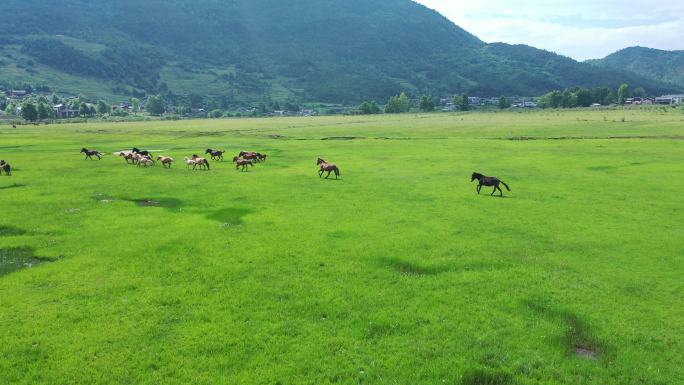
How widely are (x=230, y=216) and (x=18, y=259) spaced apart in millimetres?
10430

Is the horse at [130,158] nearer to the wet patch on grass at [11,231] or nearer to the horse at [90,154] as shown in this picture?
the horse at [90,154]

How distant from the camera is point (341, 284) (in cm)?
1709

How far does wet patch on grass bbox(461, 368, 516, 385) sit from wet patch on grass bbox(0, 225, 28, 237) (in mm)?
22924

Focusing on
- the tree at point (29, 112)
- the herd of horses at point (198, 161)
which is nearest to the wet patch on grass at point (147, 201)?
the herd of horses at point (198, 161)

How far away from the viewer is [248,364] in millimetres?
12375

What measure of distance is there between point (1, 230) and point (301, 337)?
772 inches

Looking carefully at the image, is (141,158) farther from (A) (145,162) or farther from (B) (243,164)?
(B) (243,164)

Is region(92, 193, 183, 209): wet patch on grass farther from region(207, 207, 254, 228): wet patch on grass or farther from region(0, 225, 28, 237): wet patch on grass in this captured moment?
region(0, 225, 28, 237): wet patch on grass

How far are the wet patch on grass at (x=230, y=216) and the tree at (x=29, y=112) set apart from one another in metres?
177

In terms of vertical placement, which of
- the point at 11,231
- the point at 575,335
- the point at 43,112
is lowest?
the point at 575,335

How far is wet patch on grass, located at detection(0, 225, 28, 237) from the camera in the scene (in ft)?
75.8

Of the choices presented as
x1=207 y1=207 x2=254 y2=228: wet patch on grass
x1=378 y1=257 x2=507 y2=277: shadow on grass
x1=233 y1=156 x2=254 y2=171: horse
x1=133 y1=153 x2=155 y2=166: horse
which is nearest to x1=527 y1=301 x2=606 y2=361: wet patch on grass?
x1=378 y1=257 x2=507 y2=277: shadow on grass

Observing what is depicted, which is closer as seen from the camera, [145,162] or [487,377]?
[487,377]

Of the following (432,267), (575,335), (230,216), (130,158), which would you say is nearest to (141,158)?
(130,158)
